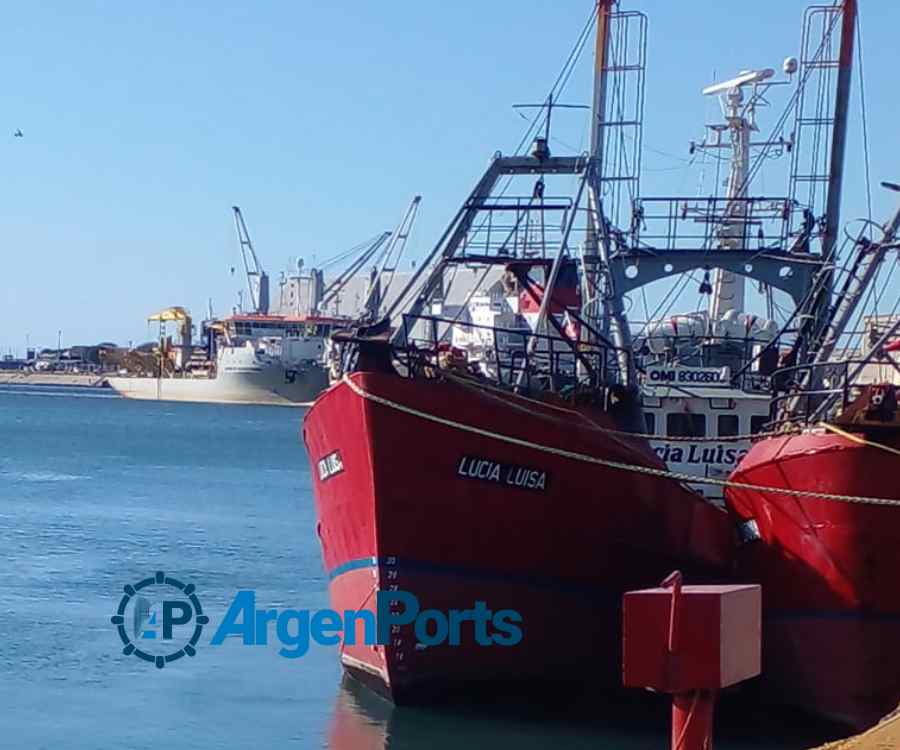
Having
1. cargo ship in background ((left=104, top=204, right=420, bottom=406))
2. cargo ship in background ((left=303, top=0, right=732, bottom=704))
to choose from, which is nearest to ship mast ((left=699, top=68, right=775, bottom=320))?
cargo ship in background ((left=303, top=0, right=732, bottom=704))

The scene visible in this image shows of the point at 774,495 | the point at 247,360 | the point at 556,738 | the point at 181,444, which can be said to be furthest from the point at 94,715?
the point at 247,360

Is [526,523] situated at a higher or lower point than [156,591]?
higher

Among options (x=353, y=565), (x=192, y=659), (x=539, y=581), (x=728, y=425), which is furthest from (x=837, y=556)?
(x=192, y=659)

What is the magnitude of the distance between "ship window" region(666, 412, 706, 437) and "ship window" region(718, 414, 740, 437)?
0.22 metres

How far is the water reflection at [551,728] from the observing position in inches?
663

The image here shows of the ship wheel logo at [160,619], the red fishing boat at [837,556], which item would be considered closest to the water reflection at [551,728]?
the red fishing boat at [837,556]

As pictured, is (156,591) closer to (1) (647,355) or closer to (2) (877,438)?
(1) (647,355)

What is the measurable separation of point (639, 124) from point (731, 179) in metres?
3.14

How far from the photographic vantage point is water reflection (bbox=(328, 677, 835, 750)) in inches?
663

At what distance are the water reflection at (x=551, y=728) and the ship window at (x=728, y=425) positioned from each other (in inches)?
161

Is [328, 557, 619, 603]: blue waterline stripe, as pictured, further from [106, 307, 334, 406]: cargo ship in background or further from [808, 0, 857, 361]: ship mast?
[106, 307, 334, 406]: cargo ship in background

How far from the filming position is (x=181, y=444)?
8331cm

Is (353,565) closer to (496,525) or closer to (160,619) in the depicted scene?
(496,525)

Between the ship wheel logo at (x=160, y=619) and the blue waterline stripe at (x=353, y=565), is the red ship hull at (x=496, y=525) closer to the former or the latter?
the blue waterline stripe at (x=353, y=565)
